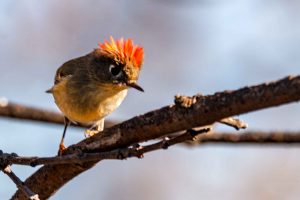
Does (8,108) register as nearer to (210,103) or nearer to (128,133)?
(128,133)

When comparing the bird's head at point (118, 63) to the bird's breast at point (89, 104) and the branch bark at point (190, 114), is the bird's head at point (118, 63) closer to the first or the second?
the bird's breast at point (89, 104)

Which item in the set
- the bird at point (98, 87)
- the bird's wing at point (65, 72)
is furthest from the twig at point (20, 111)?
the bird's wing at point (65, 72)

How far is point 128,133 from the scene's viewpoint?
7.96ft

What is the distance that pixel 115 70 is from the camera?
4.16 m

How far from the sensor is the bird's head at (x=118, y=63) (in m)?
3.82

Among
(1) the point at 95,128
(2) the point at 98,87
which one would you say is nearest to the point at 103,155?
(2) the point at 98,87

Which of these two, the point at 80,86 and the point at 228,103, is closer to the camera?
the point at 228,103

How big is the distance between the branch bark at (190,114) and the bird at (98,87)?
1.19m

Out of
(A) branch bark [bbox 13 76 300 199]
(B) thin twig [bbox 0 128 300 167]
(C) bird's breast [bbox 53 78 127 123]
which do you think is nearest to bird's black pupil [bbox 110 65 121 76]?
(C) bird's breast [bbox 53 78 127 123]

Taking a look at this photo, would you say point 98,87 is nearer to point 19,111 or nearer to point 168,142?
point 19,111

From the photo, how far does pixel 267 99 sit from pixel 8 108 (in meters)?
2.24

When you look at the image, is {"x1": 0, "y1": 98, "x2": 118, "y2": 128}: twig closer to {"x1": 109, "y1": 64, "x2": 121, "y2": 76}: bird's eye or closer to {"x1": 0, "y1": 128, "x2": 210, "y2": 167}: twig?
{"x1": 109, "y1": 64, "x2": 121, "y2": 76}: bird's eye

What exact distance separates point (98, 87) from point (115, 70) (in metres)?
0.21

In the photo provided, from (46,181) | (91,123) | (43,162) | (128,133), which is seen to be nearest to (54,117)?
(91,123)
